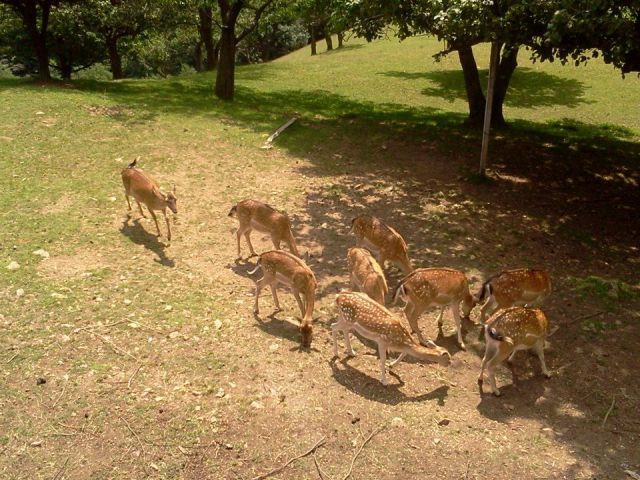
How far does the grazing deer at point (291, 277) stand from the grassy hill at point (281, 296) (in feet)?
1.29

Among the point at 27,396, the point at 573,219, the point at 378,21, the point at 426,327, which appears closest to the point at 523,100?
the point at 378,21

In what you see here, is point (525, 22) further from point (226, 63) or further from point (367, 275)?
point (226, 63)

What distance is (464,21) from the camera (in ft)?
37.6

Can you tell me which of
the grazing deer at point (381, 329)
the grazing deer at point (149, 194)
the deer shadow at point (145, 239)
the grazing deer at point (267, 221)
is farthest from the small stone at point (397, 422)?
the grazing deer at point (149, 194)

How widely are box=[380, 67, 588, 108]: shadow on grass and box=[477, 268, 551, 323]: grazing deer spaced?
18.1 metres

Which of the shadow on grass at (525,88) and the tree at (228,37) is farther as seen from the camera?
the shadow on grass at (525,88)

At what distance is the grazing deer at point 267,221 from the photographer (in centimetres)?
1054

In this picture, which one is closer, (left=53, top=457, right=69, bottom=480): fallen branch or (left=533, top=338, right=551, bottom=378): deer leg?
(left=53, top=457, right=69, bottom=480): fallen branch

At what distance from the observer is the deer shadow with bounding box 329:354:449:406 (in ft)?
25.0

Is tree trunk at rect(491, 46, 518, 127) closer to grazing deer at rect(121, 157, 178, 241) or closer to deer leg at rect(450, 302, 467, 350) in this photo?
deer leg at rect(450, 302, 467, 350)

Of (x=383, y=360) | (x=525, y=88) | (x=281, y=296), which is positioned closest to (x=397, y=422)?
(x=383, y=360)

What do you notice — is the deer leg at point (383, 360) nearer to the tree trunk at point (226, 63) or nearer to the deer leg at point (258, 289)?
the deer leg at point (258, 289)

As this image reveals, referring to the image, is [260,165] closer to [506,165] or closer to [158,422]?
[506,165]

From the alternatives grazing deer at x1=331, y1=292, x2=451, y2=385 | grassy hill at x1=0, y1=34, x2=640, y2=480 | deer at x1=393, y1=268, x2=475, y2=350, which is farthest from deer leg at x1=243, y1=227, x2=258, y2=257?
deer at x1=393, y1=268, x2=475, y2=350
